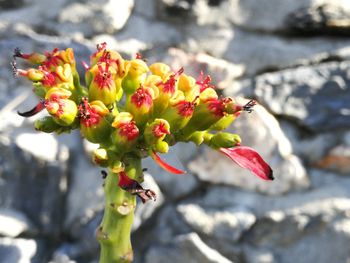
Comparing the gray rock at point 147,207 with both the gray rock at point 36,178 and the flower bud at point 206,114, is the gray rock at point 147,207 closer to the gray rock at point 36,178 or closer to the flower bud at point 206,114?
the gray rock at point 36,178

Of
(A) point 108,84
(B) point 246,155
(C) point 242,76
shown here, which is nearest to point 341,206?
(C) point 242,76

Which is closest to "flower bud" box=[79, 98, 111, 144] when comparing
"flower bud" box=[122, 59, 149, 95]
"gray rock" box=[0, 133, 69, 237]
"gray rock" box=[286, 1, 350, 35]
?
"flower bud" box=[122, 59, 149, 95]

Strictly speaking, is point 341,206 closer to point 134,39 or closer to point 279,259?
point 279,259

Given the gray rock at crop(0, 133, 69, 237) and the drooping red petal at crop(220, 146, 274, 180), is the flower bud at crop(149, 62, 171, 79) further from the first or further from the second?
the gray rock at crop(0, 133, 69, 237)

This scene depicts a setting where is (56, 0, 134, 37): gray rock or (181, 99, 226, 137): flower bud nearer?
(181, 99, 226, 137): flower bud

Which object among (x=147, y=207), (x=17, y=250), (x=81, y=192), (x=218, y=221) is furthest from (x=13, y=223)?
(x=218, y=221)

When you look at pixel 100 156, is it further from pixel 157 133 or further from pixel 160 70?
pixel 160 70

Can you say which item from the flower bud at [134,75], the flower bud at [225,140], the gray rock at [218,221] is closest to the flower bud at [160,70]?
the flower bud at [134,75]
